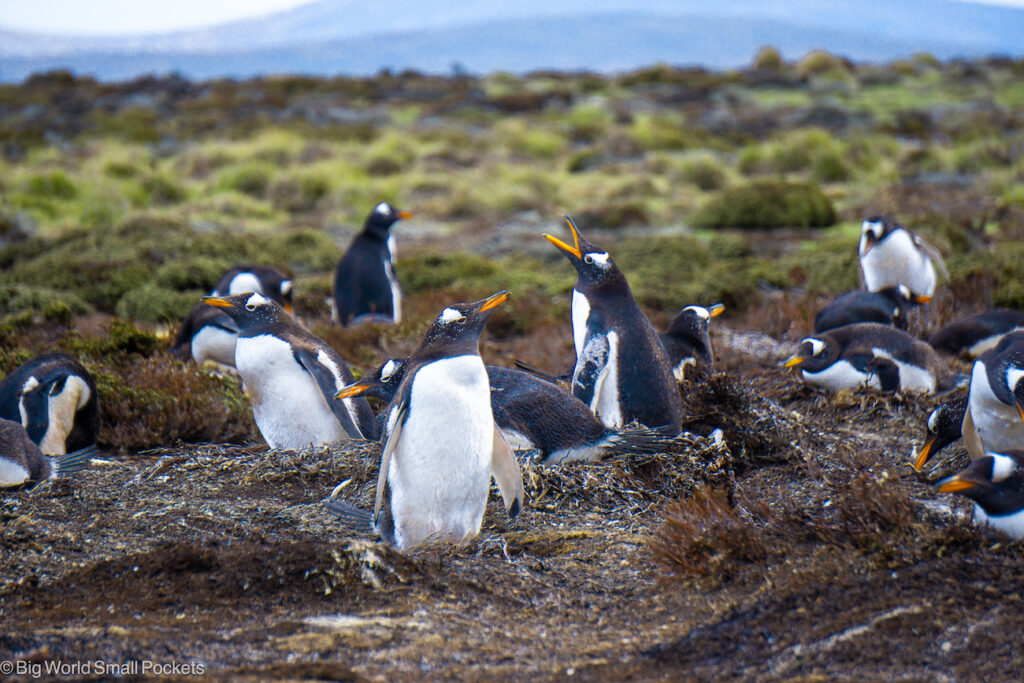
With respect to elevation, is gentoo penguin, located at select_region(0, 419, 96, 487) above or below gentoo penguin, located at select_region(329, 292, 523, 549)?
below

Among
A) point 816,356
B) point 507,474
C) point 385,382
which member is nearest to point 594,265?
point 385,382

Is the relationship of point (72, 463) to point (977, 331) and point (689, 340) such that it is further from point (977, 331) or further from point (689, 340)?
point (977, 331)

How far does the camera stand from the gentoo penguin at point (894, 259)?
8.13 m

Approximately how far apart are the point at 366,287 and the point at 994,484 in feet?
22.5

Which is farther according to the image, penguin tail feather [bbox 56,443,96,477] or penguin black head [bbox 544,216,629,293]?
penguin black head [bbox 544,216,629,293]

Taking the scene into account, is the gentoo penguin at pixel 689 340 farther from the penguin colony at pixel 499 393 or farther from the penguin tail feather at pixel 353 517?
the penguin tail feather at pixel 353 517

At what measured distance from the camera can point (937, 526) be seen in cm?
310

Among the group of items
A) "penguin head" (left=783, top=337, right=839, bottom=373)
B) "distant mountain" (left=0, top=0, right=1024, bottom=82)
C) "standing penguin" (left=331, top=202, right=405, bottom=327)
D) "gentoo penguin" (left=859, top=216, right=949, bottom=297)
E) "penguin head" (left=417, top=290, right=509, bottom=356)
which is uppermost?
"distant mountain" (left=0, top=0, right=1024, bottom=82)

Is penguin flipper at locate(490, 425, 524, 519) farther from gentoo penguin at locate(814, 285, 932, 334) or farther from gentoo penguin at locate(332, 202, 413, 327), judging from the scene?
gentoo penguin at locate(332, 202, 413, 327)

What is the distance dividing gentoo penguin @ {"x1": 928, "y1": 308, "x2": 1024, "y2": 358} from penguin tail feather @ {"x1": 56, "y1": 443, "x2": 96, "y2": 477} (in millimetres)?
5737

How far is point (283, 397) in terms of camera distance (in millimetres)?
4852

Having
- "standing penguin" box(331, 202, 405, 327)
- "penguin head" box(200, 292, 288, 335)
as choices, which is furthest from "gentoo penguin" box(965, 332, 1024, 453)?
"standing penguin" box(331, 202, 405, 327)

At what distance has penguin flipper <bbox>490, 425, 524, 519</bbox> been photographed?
366 cm

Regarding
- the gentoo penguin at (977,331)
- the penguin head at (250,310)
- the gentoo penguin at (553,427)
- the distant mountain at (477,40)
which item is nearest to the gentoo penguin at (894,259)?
the gentoo penguin at (977,331)
